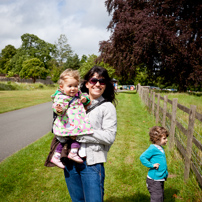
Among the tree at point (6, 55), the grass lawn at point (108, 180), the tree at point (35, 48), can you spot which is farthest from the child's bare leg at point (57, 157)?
the tree at point (6, 55)

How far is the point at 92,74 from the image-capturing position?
86.4 inches

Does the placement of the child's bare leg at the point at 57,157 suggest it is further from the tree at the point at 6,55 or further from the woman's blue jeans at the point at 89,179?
the tree at the point at 6,55

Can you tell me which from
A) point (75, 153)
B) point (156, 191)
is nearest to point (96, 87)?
point (75, 153)

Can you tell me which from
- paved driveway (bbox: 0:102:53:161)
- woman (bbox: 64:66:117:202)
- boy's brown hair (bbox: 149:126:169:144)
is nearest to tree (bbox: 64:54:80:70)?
paved driveway (bbox: 0:102:53:161)

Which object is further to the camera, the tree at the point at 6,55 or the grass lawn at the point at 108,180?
the tree at the point at 6,55

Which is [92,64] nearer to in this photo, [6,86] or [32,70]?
[6,86]

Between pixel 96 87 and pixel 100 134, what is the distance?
56cm

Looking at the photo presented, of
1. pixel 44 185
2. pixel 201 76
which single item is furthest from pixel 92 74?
pixel 201 76

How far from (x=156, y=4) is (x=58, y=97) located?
2025cm

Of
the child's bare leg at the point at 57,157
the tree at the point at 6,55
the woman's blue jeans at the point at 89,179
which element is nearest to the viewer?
the woman's blue jeans at the point at 89,179

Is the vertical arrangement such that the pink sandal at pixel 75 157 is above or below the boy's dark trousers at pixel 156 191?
above

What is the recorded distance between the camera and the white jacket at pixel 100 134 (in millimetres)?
1813

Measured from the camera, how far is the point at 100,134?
181 cm

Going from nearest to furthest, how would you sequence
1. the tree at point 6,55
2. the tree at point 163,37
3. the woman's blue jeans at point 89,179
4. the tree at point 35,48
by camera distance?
the woman's blue jeans at point 89,179, the tree at point 163,37, the tree at point 35,48, the tree at point 6,55
